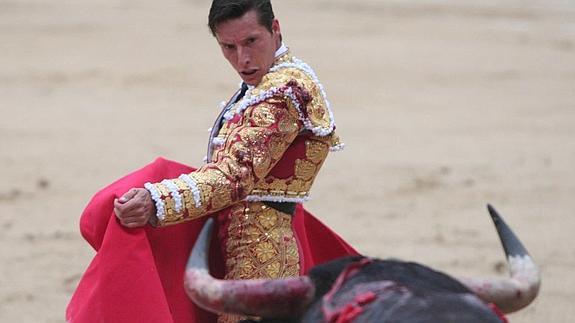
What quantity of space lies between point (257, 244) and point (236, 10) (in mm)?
635

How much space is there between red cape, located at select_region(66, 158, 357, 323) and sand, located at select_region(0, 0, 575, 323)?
10.1 feet

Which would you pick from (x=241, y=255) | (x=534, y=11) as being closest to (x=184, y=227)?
(x=241, y=255)

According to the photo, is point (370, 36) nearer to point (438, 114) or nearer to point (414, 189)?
point (438, 114)

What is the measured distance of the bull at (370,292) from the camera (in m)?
2.45

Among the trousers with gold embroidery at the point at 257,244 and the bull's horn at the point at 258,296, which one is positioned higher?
the bull's horn at the point at 258,296

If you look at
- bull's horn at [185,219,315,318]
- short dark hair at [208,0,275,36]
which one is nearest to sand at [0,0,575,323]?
A: short dark hair at [208,0,275,36]

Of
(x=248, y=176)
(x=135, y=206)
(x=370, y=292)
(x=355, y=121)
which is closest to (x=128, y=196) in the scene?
(x=135, y=206)

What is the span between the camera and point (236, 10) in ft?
10.8

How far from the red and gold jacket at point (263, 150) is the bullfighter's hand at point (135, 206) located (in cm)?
2

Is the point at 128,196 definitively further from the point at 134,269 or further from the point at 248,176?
the point at 248,176

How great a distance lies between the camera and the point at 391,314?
96.0 inches

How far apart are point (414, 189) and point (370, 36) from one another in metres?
6.67

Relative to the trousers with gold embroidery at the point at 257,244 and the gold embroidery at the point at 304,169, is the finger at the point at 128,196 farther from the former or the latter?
the gold embroidery at the point at 304,169

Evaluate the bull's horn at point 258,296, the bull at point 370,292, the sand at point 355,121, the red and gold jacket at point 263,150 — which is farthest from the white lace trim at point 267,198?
the sand at point 355,121
